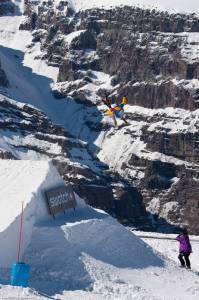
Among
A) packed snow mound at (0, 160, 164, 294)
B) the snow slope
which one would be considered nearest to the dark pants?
the snow slope

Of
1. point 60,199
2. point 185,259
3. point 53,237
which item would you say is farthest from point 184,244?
point 53,237

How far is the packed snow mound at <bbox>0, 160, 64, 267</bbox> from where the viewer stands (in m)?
35.3

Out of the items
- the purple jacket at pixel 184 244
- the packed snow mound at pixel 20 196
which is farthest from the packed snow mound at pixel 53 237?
the purple jacket at pixel 184 244

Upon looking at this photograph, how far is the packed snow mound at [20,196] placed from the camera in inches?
1391

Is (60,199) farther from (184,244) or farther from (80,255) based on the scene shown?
(184,244)

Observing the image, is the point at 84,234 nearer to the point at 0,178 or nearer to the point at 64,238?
the point at 64,238

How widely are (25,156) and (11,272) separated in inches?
6410

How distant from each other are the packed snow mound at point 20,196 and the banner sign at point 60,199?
0.91 ft

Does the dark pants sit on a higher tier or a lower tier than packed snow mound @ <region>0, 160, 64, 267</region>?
lower

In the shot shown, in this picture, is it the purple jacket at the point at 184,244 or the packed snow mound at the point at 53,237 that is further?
the purple jacket at the point at 184,244

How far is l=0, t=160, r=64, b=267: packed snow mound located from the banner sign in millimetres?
278

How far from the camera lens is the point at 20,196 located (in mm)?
38031

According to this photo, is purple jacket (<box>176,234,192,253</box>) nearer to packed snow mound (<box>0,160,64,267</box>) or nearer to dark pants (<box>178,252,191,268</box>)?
dark pants (<box>178,252,191,268</box>)

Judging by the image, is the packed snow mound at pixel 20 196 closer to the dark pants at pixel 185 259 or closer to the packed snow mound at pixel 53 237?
the packed snow mound at pixel 53 237
